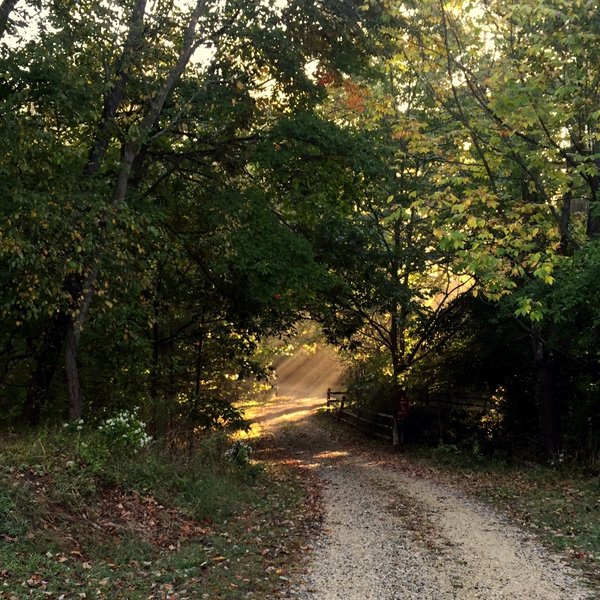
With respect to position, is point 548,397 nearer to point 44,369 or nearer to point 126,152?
point 126,152

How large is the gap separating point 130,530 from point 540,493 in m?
7.96

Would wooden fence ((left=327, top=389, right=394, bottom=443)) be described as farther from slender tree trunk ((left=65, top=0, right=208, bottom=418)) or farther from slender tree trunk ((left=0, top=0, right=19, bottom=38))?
slender tree trunk ((left=0, top=0, right=19, bottom=38))

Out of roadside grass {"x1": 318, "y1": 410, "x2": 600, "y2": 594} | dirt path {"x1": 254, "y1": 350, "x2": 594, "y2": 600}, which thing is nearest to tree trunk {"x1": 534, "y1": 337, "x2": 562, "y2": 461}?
roadside grass {"x1": 318, "y1": 410, "x2": 600, "y2": 594}

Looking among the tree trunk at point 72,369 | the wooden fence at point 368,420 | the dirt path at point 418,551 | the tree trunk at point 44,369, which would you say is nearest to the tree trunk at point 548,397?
the dirt path at point 418,551

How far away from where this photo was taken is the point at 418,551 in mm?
8102

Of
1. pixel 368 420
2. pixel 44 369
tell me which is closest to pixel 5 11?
pixel 44 369

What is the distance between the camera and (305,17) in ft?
40.9

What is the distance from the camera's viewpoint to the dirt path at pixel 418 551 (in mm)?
6641

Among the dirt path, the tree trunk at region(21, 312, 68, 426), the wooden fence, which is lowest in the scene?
the wooden fence

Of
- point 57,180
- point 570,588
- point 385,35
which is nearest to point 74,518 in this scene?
point 57,180

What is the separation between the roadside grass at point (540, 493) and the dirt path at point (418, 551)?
371 millimetres

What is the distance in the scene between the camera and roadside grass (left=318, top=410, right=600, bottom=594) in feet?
27.1

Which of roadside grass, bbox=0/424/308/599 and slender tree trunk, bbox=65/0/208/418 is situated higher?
slender tree trunk, bbox=65/0/208/418

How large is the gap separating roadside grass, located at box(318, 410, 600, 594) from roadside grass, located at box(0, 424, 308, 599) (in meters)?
3.75
